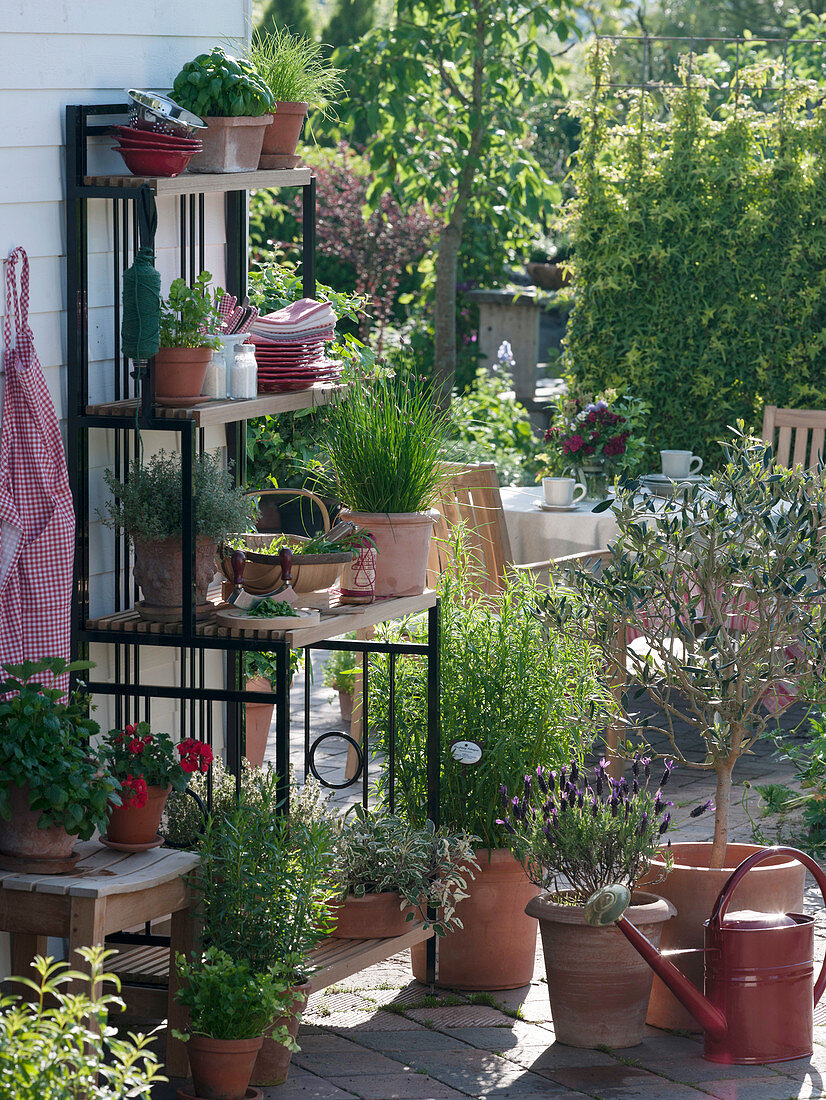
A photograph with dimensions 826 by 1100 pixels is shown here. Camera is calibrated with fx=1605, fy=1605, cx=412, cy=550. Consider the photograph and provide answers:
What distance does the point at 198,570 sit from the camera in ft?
11.5

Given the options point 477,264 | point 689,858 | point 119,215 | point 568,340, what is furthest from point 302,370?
point 477,264

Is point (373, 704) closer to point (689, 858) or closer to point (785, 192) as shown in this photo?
point (689, 858)

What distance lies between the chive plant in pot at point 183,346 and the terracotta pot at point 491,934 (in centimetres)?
138

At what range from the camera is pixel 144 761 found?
328 cm

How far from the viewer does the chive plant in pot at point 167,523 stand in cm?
346

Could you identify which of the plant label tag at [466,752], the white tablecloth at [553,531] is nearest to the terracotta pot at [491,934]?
the plant label tag at [466,752]

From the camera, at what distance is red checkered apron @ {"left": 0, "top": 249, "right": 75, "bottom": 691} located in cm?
323

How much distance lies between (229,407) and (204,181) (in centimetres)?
51

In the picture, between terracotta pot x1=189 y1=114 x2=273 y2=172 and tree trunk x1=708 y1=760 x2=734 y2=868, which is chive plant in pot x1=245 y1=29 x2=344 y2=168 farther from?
tree trunk x1=708 y1=760 x2=734 y2=868

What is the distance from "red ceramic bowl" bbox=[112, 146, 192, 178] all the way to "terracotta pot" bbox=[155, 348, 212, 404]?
1.25 ft

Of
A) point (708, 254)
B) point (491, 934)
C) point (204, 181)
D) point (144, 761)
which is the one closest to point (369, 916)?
point (491, 934)

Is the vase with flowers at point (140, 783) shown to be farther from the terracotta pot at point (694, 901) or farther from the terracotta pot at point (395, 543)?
the terracotta pot at point (694, 901)

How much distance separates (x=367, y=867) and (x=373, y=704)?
59 centimetres

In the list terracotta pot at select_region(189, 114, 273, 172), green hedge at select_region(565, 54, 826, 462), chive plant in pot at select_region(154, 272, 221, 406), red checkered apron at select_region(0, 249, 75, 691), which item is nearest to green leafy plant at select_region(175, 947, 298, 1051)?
red checkered apron at select_region(0, 249, 75, 691)
